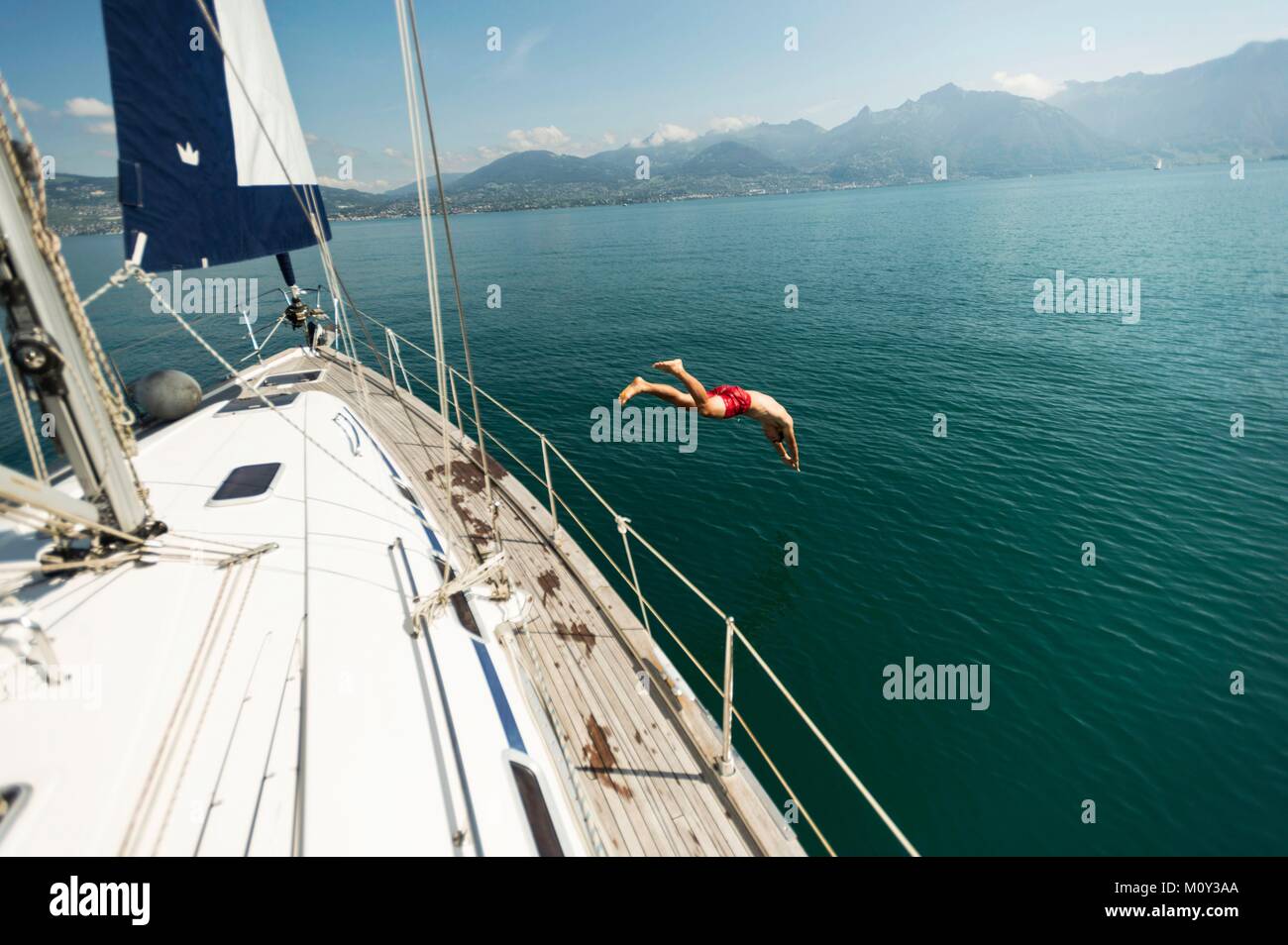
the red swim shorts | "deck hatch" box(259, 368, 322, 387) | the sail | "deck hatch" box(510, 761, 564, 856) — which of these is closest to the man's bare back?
the red swim shorts

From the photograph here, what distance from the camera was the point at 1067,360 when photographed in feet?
102

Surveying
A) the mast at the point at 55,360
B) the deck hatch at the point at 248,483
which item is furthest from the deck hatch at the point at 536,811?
the deck hatch at the point at 248,483

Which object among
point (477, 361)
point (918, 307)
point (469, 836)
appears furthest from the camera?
point (918, 307)

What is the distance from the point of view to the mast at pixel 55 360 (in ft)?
17.1

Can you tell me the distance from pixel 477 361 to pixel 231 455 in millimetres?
28560

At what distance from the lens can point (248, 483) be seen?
9125 mm

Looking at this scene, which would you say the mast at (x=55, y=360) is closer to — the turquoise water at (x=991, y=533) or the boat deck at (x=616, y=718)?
the boat deck at (x=616, y=718)

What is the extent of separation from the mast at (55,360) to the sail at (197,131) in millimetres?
2683

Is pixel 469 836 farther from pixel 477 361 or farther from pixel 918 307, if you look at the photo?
pixel 918 307

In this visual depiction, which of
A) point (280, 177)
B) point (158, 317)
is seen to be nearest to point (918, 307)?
point (280, 177)

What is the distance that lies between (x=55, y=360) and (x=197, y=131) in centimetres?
720

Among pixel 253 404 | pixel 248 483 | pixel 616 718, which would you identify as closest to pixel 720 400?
pixel 616 718

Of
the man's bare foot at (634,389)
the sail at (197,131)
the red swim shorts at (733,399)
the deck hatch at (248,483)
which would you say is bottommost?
the deck hatch at (248,483)

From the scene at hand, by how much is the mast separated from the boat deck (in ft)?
17.8
